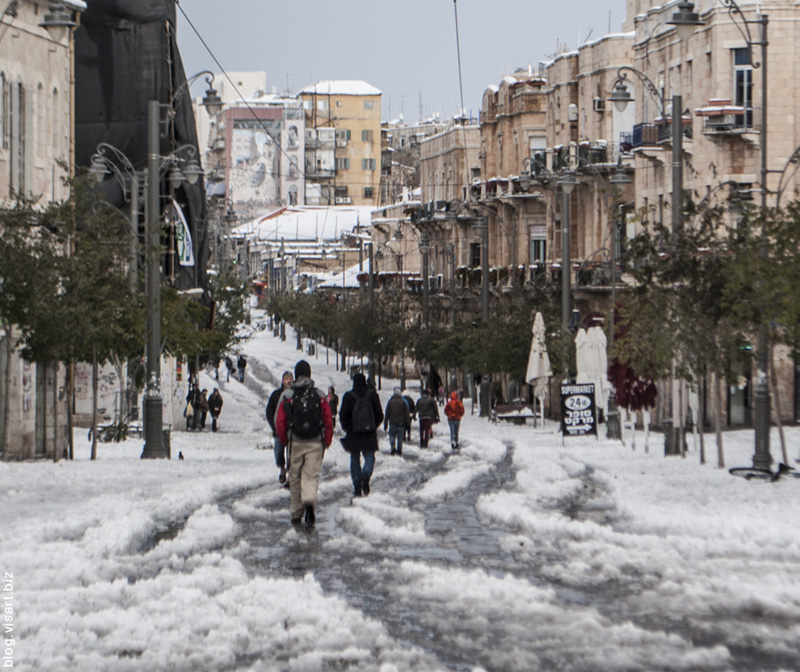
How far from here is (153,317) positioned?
92.0 ft

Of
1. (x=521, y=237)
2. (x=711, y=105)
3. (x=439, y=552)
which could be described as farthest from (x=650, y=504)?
(x=521, y=237)

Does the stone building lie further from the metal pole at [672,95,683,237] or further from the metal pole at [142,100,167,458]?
the metal pole at [672,95,683,237]

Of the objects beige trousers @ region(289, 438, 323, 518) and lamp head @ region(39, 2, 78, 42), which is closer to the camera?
beige trousers @ region(289, 438, 323, 518)

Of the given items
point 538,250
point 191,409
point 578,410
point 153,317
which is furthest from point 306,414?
point 538,250

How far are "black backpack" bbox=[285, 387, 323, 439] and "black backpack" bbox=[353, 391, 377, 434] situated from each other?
2.48 metres

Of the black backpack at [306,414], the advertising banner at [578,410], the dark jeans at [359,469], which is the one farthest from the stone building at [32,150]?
the black backpack at [306,414]

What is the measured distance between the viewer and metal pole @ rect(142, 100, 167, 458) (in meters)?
27.8

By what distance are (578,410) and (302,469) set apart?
786 inches

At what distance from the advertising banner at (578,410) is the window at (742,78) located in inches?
541

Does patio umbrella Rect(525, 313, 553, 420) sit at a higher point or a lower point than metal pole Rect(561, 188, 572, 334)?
lower

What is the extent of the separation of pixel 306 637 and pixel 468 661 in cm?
109

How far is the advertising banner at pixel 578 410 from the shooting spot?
35594mm

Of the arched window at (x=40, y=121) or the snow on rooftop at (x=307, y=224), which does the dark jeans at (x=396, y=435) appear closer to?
the arched window at (x=40, y=121)

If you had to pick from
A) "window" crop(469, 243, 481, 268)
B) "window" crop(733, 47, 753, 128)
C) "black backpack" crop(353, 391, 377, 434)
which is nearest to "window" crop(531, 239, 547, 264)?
"window" crop(469, 243, 481, 268)
